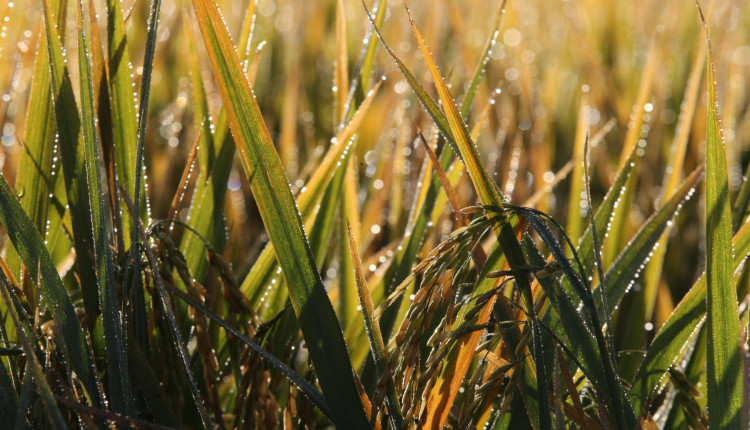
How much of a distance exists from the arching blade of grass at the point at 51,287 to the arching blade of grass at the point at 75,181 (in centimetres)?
11

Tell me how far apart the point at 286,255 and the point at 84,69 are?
8.8 inches

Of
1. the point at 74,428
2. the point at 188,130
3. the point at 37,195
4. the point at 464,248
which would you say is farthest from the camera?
the point at 188,130

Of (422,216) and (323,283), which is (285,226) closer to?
(323,283)

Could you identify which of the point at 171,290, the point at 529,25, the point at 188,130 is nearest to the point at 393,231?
the point at 171,290

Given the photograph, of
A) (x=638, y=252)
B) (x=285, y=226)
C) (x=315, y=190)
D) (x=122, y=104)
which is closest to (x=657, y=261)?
(x=638, y=252)

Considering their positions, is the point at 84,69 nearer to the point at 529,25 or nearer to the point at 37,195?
→ the point at 37,195

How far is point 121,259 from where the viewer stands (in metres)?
0.64

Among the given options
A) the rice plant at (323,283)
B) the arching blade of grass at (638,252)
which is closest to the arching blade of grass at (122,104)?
the rice plant at (323,283)

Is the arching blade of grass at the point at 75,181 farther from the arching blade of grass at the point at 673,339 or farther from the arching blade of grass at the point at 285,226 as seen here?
the arching blade of grass at the point at 673,339

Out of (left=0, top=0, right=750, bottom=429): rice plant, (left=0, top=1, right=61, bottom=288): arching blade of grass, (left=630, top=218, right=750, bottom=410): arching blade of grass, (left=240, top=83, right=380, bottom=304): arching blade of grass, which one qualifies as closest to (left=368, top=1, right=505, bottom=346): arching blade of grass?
(left=0, top=0, right=750, bottom=429): rice plant

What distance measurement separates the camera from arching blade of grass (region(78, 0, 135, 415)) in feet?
1.79

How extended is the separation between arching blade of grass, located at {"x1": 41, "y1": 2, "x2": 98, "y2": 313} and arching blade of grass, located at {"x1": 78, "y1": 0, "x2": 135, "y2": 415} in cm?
12

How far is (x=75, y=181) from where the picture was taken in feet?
2.31

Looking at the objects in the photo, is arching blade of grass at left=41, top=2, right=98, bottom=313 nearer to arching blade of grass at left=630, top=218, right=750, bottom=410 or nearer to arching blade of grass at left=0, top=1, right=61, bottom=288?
arching blade of grass at left=0, top=1, right=61, bottom=288
